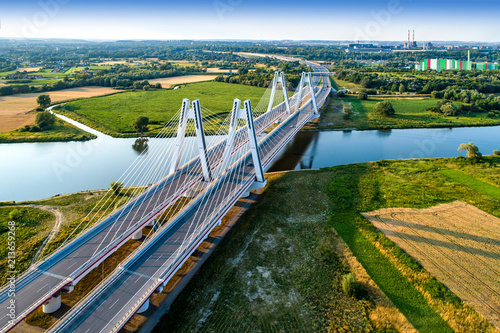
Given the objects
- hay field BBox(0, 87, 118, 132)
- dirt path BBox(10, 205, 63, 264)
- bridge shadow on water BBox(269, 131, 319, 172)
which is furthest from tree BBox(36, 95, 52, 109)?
bridge shadow on water BBox(269, 131, 319, 172)

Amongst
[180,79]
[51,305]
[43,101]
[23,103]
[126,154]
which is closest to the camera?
[51,305]

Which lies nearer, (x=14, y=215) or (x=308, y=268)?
(x=308, y=268)

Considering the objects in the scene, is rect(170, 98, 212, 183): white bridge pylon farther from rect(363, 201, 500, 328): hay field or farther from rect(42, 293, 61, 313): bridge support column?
rect(363, 201, 500, 328): hay field

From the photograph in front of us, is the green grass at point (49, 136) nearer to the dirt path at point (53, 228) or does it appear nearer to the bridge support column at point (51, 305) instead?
the dirt path at point (53, 228)

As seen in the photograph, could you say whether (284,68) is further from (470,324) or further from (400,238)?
(470,324)

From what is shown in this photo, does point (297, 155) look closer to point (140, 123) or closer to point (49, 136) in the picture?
point (140, 123)

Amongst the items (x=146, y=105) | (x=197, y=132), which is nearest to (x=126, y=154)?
(x=197, y=132)
